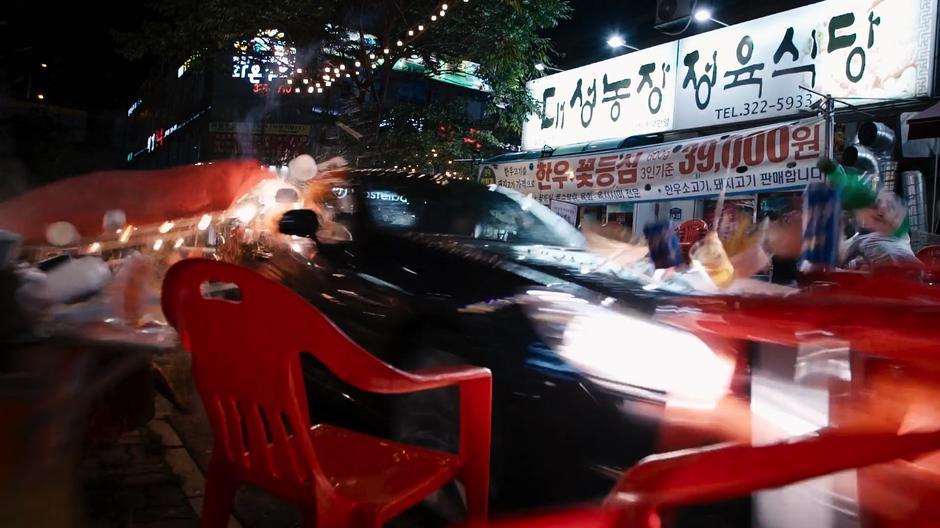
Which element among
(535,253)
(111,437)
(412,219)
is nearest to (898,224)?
(535,253)

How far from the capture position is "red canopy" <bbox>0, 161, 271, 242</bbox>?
2.82 meters

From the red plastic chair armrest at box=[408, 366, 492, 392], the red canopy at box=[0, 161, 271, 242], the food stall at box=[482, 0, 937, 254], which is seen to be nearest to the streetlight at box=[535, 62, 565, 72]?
the food stall at box=[482, 0, 937, 254]

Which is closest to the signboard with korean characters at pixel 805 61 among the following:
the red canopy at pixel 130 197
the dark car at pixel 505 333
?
the dark car at pixel 505 333

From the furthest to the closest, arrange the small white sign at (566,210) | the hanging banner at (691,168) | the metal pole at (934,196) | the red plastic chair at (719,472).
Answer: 1. the small white sign at (566,210)
2. the metal pole at (934,196)
3. the hanging banner at (691,168)
4. the red plastic chair at (719,472)

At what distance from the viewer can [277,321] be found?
70.6 inches

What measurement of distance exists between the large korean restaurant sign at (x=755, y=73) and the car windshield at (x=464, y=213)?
17.7 ft

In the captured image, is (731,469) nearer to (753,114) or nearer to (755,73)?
(753,114)

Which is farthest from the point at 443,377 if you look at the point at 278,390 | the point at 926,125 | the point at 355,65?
the point at 355,65

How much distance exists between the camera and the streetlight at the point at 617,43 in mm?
11695

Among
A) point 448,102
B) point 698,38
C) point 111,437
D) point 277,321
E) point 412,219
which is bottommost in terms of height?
point 111,437

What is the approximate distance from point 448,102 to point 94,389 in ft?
33.9

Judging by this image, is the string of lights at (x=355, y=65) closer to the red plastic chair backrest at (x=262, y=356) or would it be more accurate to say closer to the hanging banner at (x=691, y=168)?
the hanging banner at (x=691, y=168)

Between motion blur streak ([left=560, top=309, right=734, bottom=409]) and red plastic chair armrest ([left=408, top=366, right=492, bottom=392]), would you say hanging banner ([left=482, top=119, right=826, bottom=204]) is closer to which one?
motion blur streak ([left=560, top=309, right=734, bottom=409])

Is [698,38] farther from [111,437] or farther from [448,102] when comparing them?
[111,437]
